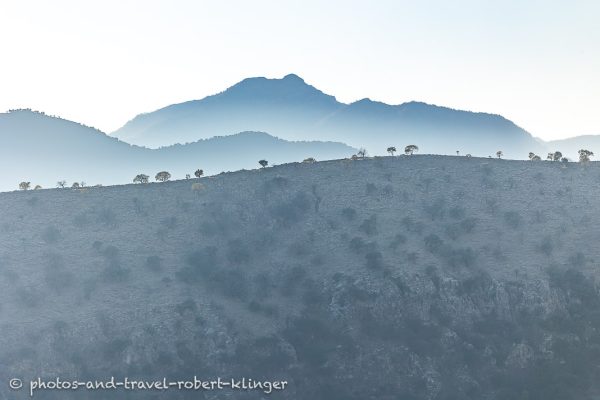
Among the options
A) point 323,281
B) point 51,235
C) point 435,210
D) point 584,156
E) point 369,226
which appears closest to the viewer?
point 323,281

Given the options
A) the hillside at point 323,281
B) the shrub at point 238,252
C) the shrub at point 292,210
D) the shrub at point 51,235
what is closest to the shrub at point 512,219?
the hillside at point 323,281

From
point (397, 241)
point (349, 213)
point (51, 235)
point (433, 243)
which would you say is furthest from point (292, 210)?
point (51, 235)

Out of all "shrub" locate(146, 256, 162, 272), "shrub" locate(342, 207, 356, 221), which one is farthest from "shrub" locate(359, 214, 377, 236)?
"shrub" locate(146, 256, 162, 272)

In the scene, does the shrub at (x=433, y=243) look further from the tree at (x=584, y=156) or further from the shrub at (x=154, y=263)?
the shrub at (x=154, y=263)

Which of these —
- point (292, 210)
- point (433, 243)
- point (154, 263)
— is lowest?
point (154, 263)

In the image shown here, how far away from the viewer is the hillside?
10000 cm

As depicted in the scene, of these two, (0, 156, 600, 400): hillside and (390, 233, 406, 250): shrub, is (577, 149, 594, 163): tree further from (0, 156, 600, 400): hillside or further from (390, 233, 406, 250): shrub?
(390, 233, 406, 250): shrub

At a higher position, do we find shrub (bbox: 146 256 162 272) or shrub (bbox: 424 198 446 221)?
shrub (bbox: 424 198 446 221)

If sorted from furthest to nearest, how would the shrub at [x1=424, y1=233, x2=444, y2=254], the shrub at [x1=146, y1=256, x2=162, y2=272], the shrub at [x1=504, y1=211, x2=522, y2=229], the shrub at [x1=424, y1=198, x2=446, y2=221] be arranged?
1. the shrub at [x1=424, y1=198, x2=446, y2=221]
2. the shrub at [x1=504, y1=211, x2=522, y2=229]
3. the shrub at [x1=424, y1=233, x2=444, y2=254]
4. the shrub at [x1=146, y1=256, x2=162, y2=272]

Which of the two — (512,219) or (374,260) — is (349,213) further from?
(512,219)

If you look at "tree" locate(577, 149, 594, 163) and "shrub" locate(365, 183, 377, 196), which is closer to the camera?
"shrub" locate(365, 183, 377, 196)

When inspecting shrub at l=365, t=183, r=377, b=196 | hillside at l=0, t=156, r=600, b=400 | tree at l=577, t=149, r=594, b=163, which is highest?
tree at l=577, t=149, r=594, b=163

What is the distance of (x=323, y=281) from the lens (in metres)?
116

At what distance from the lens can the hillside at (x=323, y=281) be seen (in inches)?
3937
